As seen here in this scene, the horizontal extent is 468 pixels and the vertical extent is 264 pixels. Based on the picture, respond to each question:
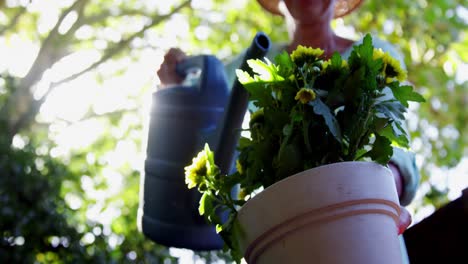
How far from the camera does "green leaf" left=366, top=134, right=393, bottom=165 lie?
2.54 ft

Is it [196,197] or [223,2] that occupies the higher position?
[196,197]

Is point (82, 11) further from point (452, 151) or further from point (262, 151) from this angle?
point (262, 151)

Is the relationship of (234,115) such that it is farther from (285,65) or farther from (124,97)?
(124,97)

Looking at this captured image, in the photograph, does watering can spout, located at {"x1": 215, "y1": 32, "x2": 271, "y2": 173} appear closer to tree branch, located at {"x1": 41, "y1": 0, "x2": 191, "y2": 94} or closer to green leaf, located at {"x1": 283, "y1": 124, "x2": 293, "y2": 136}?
green leaf, located at {"x1": 283, "y1": 124, "x2": 293, "y2": 136}

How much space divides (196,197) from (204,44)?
8.87 feet

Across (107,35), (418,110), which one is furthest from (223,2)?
(418,110)

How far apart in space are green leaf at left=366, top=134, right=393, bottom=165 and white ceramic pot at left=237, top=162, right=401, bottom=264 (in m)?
0.03

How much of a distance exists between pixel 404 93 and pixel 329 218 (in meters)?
0.19

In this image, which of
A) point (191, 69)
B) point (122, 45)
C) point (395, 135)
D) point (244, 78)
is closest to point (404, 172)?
→ point (395, 135)

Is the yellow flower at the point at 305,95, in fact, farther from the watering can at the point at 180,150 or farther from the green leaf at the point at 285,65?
the watering can at the point at 180,150

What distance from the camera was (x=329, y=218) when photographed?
0.70 m

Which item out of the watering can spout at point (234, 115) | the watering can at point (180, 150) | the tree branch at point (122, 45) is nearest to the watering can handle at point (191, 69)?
the watering can at point (180, 150)

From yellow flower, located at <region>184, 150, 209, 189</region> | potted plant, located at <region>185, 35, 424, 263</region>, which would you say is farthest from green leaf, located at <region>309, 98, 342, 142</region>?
yellow flower, located at <region>184, 150, 209, 189</region>

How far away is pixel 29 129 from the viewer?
3014 millimetres
